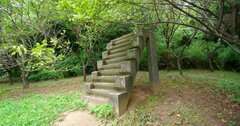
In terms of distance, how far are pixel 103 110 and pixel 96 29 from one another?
165 inches

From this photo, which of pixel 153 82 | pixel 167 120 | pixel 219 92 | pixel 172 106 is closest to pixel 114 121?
pixel 167 120

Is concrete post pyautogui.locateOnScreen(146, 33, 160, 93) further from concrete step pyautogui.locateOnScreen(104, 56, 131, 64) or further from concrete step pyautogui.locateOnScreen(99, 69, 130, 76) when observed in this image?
concrete step pyautogui.locateOnScreen(99, 69, 130, 76)

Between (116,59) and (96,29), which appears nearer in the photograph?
(116,59)

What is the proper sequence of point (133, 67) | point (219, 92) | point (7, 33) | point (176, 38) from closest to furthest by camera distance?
1. point (133, 67)
2. point (219, 92)
3. point (7, 33)
4. point (176, 38)

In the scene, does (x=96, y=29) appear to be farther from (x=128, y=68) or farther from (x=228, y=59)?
(x=228, y=59)

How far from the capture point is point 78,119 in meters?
3.94

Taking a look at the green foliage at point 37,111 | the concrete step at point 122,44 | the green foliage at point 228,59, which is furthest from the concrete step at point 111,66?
the green foliage at point 228,59

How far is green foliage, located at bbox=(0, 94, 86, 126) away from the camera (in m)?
3.93

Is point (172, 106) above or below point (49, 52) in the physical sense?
below

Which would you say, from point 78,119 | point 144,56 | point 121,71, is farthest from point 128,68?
point 144,56

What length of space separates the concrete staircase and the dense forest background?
0.66 metres

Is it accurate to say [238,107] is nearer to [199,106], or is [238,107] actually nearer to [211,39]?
[199,106]

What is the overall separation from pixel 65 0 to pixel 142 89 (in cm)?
334

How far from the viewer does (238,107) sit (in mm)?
3646
